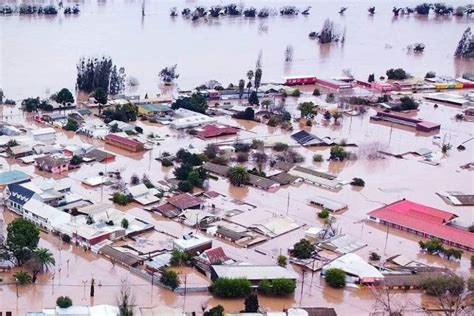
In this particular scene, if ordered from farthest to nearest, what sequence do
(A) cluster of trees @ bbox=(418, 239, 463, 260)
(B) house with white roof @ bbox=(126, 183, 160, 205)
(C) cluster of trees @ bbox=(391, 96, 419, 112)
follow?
(C) cluster of trees @ bbox=(391, 96, 419, 112) → (B) house with white roof @ bbox=(126, 183, 160, 205) → (A) cluster of trees @ bbox=(418, 239, 463, 260)

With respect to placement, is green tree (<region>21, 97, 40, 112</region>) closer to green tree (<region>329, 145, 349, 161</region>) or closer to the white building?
the white building

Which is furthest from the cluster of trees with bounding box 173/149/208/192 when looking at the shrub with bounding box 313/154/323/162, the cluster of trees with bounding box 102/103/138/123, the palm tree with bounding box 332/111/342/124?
the palm tree with bounding box 332/111/342/124

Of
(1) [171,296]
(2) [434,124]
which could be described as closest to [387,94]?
(2) [434,124]

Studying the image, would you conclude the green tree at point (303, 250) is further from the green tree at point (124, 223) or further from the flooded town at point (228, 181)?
the green tree at point (124, 223)

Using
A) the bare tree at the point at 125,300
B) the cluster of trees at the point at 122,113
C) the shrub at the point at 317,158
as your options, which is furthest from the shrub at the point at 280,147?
the bare tree at the point at 125,300

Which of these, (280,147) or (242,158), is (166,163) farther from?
(280,147)
